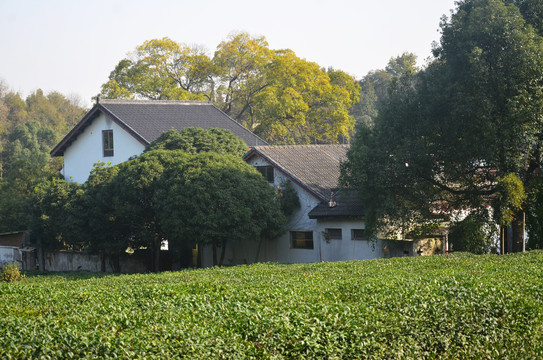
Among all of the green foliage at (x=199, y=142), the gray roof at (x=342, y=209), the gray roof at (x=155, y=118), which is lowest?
the gray roof at (x=342, y=209)

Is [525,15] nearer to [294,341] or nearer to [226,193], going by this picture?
[226,193]

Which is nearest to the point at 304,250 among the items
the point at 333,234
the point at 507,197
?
the point at 333,234

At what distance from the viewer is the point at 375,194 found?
19.8 meters

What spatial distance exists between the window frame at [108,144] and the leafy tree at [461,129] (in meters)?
15.1

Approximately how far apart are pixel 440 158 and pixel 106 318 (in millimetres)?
14219

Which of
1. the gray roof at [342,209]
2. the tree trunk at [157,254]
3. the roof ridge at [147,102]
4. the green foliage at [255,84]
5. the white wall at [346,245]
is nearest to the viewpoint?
the white wall at [346,245]

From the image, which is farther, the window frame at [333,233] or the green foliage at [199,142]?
the green foliage at [199,142]

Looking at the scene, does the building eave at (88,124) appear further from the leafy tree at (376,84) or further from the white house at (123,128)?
the leafy tree at (376,84)

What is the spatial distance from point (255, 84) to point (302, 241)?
68.8 ft

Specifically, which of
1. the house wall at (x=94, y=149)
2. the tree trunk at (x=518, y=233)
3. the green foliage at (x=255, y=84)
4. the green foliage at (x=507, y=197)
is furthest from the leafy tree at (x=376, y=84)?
the green foliage at (x=507, y=197)

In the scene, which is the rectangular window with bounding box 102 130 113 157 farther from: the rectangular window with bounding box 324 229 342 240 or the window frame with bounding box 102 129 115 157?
the rectangular window with bounding box 324 229 342 240

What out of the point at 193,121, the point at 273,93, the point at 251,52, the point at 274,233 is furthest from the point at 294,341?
the point at 251,52

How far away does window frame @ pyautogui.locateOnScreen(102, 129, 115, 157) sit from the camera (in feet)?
104

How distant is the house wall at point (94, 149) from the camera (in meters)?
30.9
